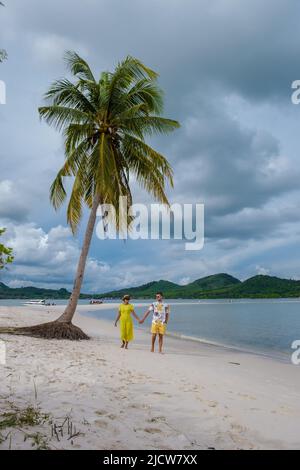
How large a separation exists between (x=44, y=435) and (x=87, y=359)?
592 centimetres

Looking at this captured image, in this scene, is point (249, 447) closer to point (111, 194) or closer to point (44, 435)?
point (44, 435)

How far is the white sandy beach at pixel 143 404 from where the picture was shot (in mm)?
4520

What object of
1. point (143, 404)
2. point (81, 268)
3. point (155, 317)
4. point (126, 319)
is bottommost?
point (143, 404)

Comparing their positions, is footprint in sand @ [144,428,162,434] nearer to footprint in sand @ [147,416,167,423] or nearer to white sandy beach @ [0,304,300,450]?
white sandy beach @ [0,304,300,450]

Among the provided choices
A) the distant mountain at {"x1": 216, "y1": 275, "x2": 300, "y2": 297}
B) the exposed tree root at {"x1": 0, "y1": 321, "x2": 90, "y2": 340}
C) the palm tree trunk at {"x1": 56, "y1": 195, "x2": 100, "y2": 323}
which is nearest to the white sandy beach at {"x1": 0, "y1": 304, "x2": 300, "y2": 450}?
the exposed tree root at {"x1": 0, "y1": 321, "x2": 90, "y2": 340}

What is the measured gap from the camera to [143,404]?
238 inches

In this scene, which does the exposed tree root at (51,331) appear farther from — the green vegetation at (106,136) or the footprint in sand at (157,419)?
the footprint in sand at (157,419)

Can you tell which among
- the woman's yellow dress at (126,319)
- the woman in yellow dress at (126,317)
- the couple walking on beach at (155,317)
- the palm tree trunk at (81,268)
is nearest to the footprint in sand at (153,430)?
the couple walking on beach at (155,317)

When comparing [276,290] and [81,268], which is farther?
[276,290]

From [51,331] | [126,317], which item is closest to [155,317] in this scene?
[126,317]

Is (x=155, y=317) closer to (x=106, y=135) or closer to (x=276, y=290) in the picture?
(x=106, y=135)

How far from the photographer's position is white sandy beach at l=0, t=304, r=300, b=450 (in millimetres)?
4520
